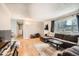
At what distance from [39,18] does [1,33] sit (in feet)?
2.23

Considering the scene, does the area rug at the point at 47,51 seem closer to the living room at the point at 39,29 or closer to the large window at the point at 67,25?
the living room at the point at 39,29

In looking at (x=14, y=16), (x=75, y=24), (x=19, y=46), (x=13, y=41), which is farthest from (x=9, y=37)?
(x=75, y=24)

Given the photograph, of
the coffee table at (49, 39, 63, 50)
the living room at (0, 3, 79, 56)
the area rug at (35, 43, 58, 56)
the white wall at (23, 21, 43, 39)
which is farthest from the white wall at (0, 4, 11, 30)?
the coffee table at (49, 39, 63, 50)

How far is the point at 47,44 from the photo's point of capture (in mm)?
1977

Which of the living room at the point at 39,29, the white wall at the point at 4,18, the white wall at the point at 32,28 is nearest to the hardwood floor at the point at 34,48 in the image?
the living room at the point at 39,29

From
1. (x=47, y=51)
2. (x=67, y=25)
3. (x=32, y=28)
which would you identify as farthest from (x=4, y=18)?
(x=67, y=25)

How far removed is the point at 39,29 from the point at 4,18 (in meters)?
0.61

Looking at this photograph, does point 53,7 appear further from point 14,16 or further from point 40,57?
point 40,57

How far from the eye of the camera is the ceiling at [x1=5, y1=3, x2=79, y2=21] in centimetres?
186

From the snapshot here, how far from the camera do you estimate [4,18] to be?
187 centimetres

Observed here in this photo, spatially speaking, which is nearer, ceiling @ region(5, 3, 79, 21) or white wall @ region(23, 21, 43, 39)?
ceiling @ region(5, 3, 79, 21)

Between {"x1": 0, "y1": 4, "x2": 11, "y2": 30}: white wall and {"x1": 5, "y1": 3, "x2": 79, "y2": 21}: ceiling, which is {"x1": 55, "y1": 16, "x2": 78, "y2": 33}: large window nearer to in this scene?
{"x1": 5, "y1": 3, "x2": 79, "y2": 21}: ceiling

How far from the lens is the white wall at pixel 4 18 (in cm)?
185

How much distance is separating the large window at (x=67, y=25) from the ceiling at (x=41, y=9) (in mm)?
124
